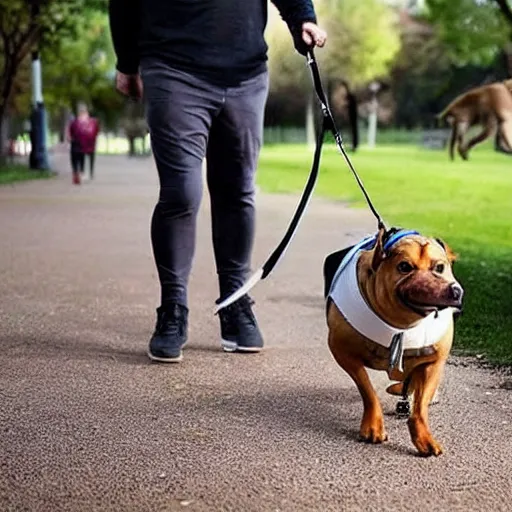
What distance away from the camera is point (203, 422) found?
396 centimetres

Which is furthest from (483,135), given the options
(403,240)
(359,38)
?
(359,38)

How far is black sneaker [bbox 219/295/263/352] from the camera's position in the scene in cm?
516

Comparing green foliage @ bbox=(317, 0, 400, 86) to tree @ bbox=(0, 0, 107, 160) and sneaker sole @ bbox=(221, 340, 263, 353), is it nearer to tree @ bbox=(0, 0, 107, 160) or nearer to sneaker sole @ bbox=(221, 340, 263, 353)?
tree @ bbox=(0, 0, 107, 160)

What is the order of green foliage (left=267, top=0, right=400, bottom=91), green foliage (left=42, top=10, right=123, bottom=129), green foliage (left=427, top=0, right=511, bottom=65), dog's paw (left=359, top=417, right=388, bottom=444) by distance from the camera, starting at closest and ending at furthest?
dog's paw (left=359, top=417, right=388, bottom=444), green foliage (left=427, top=0, right=511, bottom=65), green foliage (left=42, top=10, right=123, bottom=129), green foliage (left=267, top=0, right=400, bottom=91)

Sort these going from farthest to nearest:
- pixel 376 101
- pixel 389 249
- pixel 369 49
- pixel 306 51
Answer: pixel 376 101, pixel 369 49, pixel 306 51, pixel 389 249

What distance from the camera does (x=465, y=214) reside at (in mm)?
14523

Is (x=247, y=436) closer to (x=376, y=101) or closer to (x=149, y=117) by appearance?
(x=149, y=117)

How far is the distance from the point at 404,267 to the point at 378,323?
0.26 meters

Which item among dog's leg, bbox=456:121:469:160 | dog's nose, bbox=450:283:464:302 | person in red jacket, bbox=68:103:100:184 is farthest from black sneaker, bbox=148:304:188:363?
person in red jacket, bbox=68:103:100:184

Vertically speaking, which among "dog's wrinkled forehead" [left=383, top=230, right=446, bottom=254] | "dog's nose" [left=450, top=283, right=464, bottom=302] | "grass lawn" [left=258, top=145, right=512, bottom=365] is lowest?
"grass lawn" [left=258, top=145, right=512, bottom=365]

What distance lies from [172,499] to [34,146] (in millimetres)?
25739

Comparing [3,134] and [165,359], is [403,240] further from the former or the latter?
[3,134]

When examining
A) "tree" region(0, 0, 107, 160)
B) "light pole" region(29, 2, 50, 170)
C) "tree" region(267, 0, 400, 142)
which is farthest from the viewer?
"tree" region(267, 0, 400, 142)

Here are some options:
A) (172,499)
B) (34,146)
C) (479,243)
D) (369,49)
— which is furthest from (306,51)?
(369,49)
